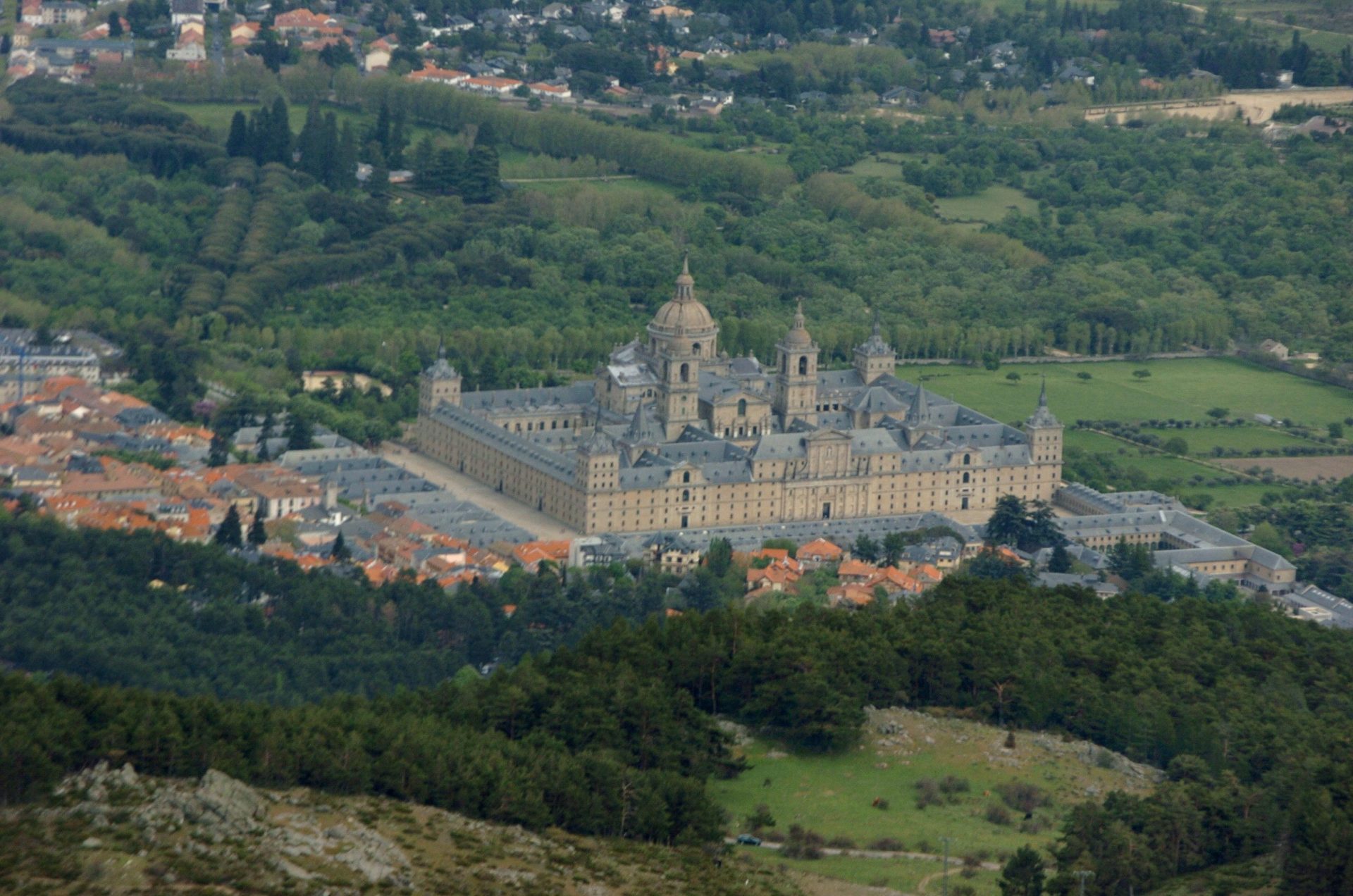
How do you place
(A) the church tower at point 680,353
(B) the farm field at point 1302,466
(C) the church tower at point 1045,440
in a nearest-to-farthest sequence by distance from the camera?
(C) the church tower at point 1045,440 < (A) the church tower at point 680,353 < (B) the farm field at point 1302,466

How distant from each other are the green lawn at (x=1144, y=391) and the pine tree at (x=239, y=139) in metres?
36.0

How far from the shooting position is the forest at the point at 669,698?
46438mm

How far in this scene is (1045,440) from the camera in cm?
9019

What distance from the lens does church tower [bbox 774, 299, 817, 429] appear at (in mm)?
91938

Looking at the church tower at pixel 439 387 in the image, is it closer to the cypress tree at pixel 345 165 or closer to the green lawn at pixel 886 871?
the cypress tree at pixel 345 165

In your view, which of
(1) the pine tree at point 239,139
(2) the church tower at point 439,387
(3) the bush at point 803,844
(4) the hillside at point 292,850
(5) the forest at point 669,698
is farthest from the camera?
(1) the pine tree at point 239,139

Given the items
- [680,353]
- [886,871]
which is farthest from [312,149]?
[886,871]

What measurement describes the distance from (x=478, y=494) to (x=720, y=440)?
25.0ft

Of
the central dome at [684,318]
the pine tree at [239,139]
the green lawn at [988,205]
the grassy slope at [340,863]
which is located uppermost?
the grassy slope at [340,863]

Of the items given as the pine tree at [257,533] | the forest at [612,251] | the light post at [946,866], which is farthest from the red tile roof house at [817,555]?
the light post at [946,866]

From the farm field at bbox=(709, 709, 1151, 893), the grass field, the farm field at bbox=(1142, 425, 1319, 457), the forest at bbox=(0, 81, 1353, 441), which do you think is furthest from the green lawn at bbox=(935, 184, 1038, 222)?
the farm field at bbox=(709, 709, 1151, 893)

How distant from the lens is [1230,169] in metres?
137

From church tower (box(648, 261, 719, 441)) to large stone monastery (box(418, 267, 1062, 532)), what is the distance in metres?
0.05

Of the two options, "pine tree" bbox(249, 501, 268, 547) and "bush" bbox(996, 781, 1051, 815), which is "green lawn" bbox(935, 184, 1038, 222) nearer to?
"pine tree" bbox(249, 501, 268, 547)
